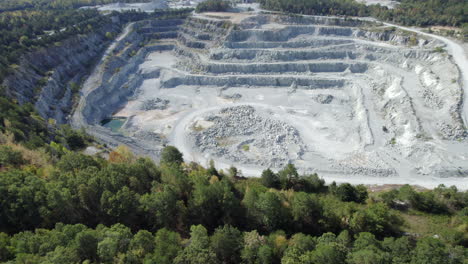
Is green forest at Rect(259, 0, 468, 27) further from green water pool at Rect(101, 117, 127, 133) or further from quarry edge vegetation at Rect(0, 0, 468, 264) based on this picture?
green water pool at Rect(101, 117, 127, 133)

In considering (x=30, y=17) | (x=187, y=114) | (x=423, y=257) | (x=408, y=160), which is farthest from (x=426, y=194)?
(x=30, y=17)

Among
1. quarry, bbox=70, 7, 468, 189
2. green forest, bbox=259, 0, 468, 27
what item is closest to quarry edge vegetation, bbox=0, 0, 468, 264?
quarry, bbox=70, 7, 468, 189

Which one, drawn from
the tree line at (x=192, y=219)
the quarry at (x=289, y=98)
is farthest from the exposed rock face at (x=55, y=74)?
the tree line at (x=192, y=219)

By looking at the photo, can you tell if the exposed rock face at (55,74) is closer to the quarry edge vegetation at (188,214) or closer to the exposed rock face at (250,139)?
the quarry edge vegetation at (188,214)

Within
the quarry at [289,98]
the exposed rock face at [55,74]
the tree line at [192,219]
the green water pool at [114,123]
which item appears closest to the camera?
the tree line at [192,219]

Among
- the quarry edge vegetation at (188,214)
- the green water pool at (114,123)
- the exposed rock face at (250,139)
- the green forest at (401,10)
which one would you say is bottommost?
the green water pool at (114,123)

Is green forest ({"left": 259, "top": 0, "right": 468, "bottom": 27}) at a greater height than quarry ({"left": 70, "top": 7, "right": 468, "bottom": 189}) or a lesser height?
greater

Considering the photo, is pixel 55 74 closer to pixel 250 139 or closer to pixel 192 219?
pixel 250 139
